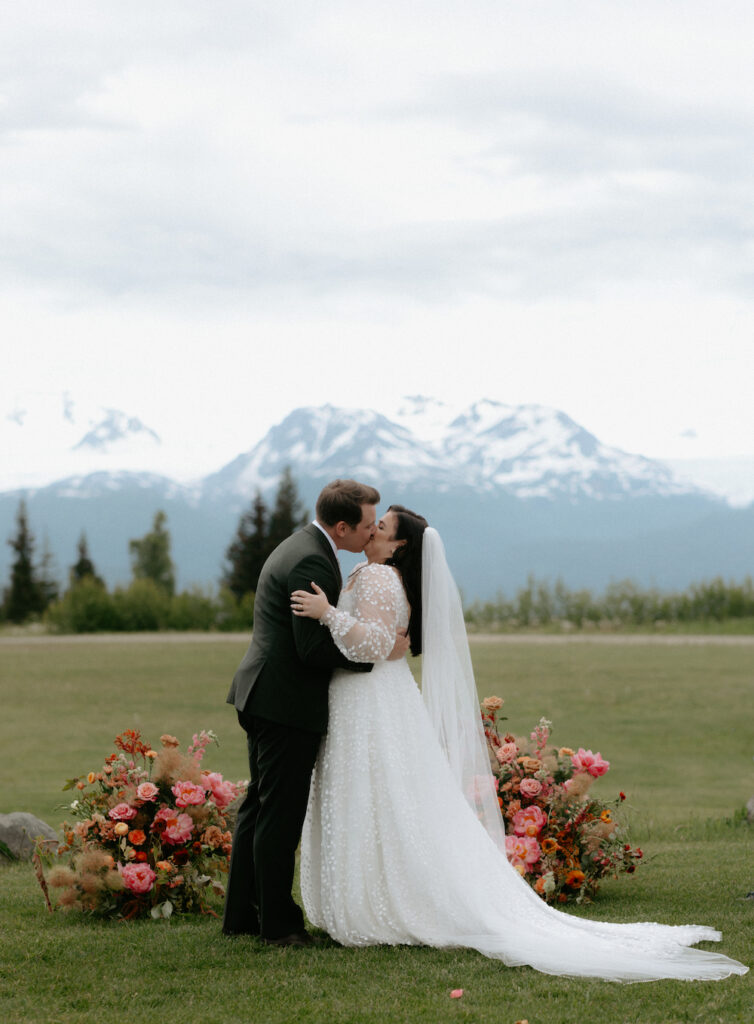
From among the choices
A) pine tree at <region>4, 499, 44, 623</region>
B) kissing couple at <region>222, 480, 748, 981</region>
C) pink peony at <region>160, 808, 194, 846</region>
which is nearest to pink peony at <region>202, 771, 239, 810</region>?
pink peony at <region>160, 808, 194, 846</region>

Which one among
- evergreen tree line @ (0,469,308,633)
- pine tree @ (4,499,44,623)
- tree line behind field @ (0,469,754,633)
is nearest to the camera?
tree line behind field @ (0,469,754,633)

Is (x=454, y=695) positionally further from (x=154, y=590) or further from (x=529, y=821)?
(x=154, y=590)

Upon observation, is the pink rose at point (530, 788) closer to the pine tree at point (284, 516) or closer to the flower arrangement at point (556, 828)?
the flower arrangement at point (556, 828)

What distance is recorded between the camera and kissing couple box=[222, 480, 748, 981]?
5.70m

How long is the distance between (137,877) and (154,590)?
36.4 metres

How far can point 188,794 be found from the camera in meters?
6.65

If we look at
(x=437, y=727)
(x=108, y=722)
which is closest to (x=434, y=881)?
(x=437, y=727)

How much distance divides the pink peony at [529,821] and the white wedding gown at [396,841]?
76 cm

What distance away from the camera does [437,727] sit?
6.26 metres

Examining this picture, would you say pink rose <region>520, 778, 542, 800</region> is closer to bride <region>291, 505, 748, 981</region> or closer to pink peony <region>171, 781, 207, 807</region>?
bride <region>291, 505, 748, 981</region>

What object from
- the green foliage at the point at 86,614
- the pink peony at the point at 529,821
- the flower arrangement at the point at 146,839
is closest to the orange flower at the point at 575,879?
the pink peony at the point at 529,821

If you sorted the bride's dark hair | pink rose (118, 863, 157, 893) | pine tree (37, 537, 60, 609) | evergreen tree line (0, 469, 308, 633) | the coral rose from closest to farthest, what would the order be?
the bride's dark hair < pink rose (118, 863, 157, 893) < the coral rose < evergreen tree line (0, 469, 308, 633) < pine tree (37, 537, 60, 609)

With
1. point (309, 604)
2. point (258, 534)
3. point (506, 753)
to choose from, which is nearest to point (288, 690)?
point (309, 604)

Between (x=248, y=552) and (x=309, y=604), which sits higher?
(x=248, y=552)
